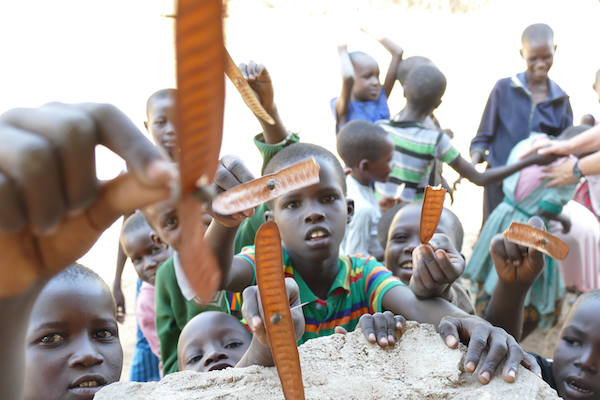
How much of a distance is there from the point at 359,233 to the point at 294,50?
950 cm

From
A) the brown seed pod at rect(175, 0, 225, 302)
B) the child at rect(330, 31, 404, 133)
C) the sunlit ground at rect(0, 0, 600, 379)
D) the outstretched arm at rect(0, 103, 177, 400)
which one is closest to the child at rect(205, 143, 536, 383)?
the outstretched arm at rect(0, 103, 177, 400)

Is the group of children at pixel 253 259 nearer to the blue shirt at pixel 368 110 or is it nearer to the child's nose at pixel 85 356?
the child's nose at pixel 85 356

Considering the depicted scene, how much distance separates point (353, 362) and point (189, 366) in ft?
2.29

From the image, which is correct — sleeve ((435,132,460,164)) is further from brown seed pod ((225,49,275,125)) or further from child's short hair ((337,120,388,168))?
brown seed pod ((225,49,275,125))

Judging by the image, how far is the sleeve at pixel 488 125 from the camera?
4.11m

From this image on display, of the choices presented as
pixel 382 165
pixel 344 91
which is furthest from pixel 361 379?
pixel 344 91

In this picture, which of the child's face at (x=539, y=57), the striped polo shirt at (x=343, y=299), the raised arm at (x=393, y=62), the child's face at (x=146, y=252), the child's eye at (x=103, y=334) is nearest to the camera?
the child's eye at (x=103, y=334)

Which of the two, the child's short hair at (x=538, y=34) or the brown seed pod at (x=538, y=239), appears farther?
the child's short hair at (x=538, y=34)

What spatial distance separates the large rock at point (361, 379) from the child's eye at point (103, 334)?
0.39 m

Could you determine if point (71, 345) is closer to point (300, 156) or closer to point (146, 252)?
point (300, 156)

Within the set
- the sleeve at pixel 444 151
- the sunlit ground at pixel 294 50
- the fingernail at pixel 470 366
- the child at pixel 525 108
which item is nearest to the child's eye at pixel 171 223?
the fingernail at pixel 470 366

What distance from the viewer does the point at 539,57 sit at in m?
3.96

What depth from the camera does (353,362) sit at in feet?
4.19

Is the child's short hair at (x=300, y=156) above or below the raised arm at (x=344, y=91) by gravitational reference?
below
